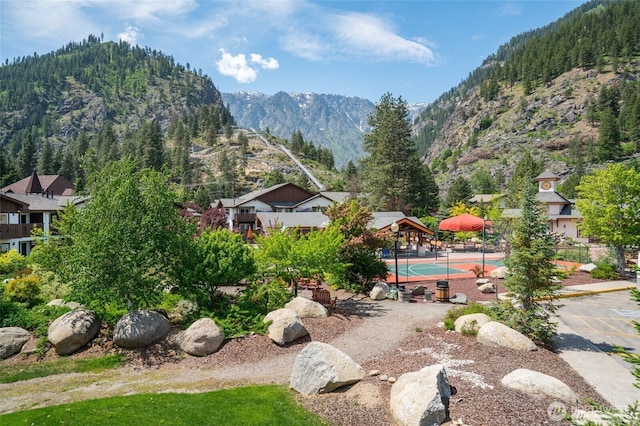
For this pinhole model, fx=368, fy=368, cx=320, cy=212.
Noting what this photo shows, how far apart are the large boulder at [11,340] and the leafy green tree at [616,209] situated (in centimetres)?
3169

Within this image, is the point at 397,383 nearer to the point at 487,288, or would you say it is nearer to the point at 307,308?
the point at 307,308

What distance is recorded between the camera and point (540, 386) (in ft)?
27.8

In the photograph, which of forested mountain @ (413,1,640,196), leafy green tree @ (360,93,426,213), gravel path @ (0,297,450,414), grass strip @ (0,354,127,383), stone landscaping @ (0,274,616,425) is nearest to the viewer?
stone landscaping @ (0,274,616,425)

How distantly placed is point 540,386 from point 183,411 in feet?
27.4

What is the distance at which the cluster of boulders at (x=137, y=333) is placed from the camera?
12.6 m

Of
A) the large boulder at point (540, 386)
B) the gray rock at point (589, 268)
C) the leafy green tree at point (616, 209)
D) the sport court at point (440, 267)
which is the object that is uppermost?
the leafy green tree at point (616, 209)

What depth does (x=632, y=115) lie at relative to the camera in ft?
329

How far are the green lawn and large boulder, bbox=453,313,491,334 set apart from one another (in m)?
6.96

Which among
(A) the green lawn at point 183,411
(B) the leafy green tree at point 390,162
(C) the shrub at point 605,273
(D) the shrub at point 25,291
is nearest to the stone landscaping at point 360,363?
(A) the green lawn at point 183,411

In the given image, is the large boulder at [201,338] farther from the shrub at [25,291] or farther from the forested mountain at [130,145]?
the shrub at [25,291]

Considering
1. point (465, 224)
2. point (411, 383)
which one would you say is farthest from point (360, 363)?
point (465, 224)

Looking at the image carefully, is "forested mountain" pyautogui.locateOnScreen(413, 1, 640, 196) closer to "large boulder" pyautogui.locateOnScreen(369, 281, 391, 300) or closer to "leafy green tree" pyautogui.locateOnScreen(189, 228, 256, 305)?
"large boulder" pyautogui.locateOnScreen(369, 281, 391, 300)

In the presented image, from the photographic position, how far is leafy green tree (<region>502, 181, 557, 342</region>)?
1252 cm

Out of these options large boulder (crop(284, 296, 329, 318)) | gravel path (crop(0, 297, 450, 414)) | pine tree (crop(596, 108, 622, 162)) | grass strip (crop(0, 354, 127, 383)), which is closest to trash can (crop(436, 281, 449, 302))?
gravel path (crop(0, 297, 450, 414))
